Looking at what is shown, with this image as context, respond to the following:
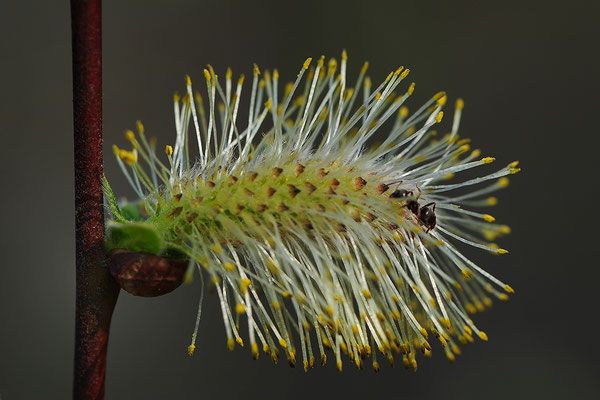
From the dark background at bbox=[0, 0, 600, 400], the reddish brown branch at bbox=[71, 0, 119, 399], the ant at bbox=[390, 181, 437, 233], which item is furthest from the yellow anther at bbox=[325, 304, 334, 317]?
the dark background at bbox=[0, 0, 600, 400]

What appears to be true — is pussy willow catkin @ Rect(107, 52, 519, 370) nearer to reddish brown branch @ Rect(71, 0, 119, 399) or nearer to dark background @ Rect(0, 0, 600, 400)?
reddish brown branch @ Rect(71, 0, 119, 399)

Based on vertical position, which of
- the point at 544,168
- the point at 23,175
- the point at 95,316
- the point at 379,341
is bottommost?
the point at 379,341

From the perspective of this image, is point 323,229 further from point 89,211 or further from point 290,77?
point 290,77

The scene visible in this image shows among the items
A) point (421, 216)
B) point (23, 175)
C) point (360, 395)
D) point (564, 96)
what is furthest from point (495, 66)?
point (421, 216)

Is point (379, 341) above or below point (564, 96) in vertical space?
below

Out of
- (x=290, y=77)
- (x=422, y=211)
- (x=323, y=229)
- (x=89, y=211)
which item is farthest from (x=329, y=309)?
(x=290, y=77)

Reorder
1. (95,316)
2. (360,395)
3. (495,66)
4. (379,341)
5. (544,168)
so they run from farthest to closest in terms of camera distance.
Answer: (495,66)
(544,168)
(360,395)
(379,341)
(95,316)

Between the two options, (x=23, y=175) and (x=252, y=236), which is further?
(x=23, y=175)

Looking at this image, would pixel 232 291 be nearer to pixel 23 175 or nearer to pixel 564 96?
pixel 23 175
